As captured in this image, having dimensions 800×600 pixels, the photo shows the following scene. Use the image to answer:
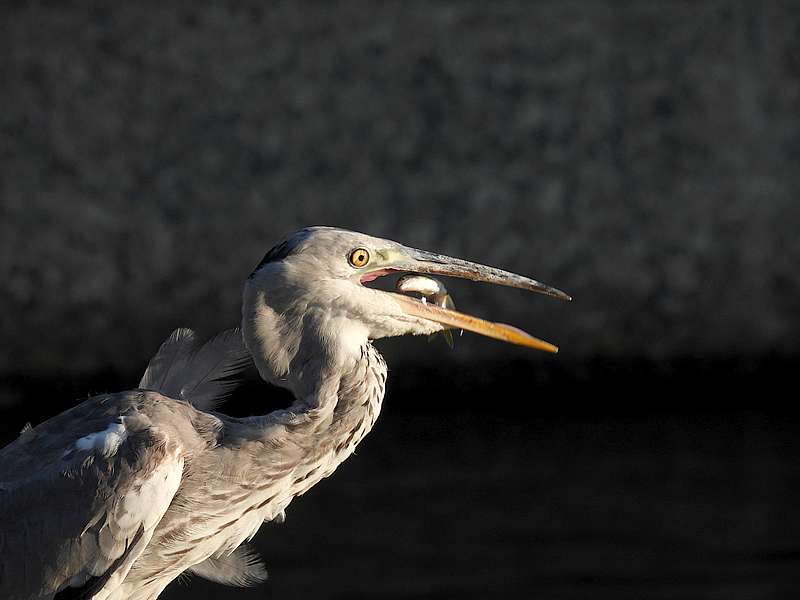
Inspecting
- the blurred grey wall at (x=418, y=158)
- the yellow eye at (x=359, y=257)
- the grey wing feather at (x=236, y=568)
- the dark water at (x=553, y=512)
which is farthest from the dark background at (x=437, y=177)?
the yellow eye at (x=359, y=257)

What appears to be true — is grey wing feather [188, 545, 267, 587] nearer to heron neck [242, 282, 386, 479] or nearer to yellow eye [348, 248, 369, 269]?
heron neck [242, 282, 386, 479]

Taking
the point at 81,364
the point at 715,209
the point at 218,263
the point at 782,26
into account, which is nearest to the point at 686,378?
the point at 715,209

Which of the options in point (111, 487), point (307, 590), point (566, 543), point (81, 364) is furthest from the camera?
point (81, 364)

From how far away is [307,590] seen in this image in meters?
5.95

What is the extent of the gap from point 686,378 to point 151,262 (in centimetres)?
360

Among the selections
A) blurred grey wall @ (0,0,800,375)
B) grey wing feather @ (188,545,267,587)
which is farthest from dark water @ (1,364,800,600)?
grey wing feather @ (188,545,267,587)

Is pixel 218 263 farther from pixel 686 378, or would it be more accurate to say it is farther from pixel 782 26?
pixel 782 26

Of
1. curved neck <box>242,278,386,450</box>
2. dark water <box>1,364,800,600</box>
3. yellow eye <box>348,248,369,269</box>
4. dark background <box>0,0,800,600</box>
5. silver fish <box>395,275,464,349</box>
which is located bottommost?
dark water <box>1,364,800,600</box>

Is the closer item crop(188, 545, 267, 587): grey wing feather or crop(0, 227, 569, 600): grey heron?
crop(0, 227, 569, 600): grey heron

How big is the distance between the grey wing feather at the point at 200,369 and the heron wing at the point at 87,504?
18.4 inches

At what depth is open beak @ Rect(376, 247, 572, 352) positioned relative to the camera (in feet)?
11.4

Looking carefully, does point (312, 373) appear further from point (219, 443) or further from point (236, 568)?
point (236, 568)

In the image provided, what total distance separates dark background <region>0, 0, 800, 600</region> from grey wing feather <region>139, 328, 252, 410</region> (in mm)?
5348

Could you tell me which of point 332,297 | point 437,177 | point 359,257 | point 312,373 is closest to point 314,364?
point 312,373
